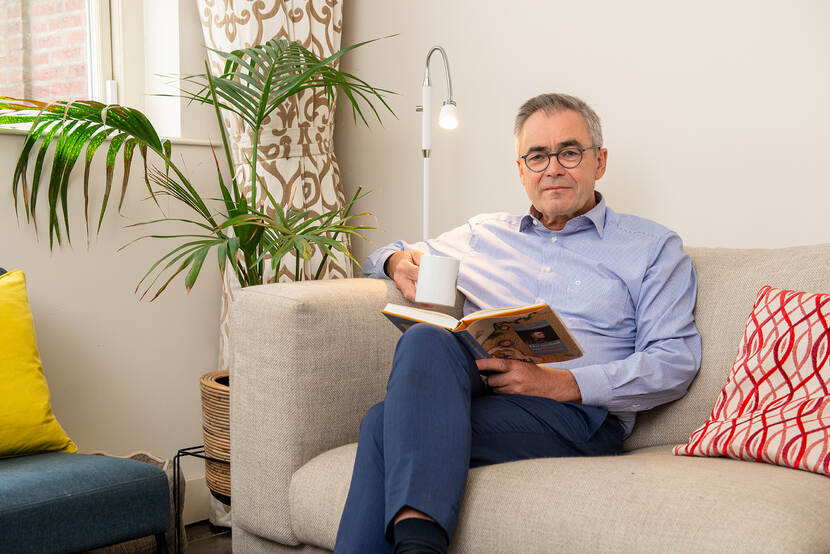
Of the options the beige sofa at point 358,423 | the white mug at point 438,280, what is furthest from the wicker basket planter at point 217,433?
the white mug at point 438,280

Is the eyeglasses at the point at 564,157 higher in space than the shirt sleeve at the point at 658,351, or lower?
higher

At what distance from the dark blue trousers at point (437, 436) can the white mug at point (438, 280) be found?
0.13m

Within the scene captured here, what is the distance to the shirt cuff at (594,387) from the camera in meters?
1.57

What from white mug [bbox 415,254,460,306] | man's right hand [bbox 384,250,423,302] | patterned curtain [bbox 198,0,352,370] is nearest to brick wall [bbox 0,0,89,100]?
patterned curtain [bbox 198,0,352,370]

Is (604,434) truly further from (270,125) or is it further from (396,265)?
(270,125)

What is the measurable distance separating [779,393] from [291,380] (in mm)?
941

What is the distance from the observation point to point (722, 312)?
1645mm

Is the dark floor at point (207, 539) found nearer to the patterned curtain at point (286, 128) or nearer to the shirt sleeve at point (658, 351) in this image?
the patterned curtain at point (286, 128)

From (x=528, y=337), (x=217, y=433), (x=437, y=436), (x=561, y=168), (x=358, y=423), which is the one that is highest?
(x=561, y=168)

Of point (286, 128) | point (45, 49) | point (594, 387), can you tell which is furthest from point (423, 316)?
point (45, 49)

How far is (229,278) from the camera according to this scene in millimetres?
2564

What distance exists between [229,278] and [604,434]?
4.71ft

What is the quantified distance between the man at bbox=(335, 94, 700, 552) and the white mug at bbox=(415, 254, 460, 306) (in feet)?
0.47

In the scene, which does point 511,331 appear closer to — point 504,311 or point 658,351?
point 504,311
